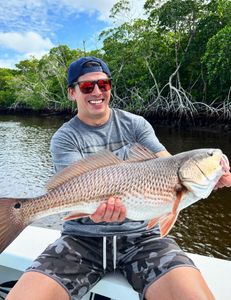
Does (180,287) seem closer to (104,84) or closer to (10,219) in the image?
(10,219)

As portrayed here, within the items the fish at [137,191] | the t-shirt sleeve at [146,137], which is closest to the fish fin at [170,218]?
the fish at [137,191]

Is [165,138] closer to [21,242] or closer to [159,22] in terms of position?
[159,22]

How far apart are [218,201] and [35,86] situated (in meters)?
35.5

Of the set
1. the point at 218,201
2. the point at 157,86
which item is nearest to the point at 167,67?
the point at 157,86

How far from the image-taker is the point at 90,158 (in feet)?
7.06

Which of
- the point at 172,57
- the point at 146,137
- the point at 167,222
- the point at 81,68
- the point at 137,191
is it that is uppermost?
the point at 172,57

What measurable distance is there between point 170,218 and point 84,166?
0.57 m

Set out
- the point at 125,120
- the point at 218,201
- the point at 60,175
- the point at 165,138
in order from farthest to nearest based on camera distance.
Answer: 1. the point at 165,138
2. the point at 218,201
3. the point at 125,120
4. the point at 60,175

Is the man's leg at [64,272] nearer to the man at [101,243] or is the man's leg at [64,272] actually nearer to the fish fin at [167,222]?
the man at [101,243]

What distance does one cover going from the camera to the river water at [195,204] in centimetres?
676

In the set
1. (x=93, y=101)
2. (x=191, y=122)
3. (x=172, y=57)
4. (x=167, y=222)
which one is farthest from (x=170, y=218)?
(x=172, y=57)

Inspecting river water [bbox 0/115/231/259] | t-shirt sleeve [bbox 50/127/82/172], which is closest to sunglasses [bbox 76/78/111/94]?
t-shirt sleeve [bbox 50/127/82/172]

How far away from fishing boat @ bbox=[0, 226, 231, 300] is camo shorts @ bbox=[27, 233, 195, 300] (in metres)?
0.07

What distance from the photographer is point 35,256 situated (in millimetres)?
2732
